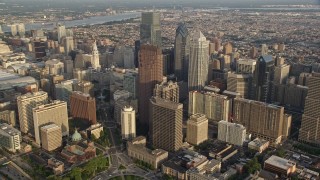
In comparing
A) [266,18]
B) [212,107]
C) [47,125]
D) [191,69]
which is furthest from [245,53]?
[266,18]

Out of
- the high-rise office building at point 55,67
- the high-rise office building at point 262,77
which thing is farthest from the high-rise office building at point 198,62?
the high-rise office building at point 55,67

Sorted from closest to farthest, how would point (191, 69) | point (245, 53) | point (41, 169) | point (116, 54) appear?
point (41, 169) < point (191, 69) < point (116, 54) < point (245, 53)

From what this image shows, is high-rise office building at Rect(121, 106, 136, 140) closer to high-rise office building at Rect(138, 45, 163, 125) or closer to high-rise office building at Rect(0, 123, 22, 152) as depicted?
high-rise office building at Rect(138, 45, 163, 125)

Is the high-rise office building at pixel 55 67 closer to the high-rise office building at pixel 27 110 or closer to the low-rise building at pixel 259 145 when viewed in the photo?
the high-rise office building at pixel 27 110

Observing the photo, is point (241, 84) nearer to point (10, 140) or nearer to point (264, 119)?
point (264, 119)

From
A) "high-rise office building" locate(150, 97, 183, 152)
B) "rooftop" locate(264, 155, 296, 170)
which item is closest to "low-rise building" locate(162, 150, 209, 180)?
"high-rise office building" locate(150, 97, 183, 152)

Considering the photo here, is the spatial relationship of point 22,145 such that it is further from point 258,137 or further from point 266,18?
point 266,18
